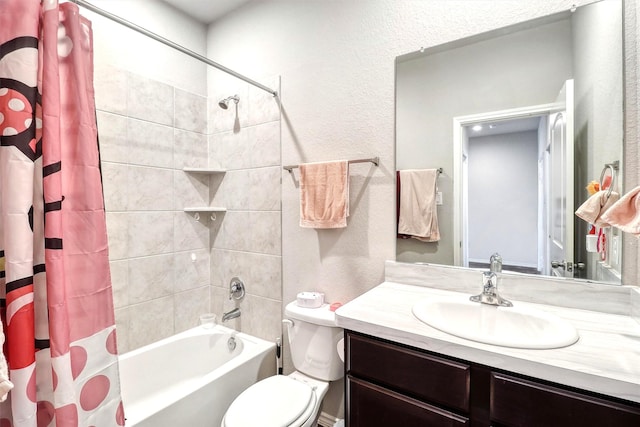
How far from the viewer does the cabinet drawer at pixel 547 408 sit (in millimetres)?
715

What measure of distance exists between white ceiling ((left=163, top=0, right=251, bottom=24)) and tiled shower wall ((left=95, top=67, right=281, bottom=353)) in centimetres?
59

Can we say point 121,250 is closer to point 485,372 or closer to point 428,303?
point 428,303

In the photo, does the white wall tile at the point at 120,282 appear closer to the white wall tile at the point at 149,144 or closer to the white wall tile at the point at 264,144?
the white wall tile at the point at 149,144

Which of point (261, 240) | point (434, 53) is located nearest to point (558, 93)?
point (434, 53)

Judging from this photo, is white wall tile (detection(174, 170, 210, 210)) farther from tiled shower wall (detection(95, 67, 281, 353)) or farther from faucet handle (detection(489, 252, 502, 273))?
faucet handle (detection(489, 252, 502, 273))

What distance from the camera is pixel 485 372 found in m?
0.86

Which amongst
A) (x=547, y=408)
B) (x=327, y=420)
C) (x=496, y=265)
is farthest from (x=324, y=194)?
(x=327, y=420)

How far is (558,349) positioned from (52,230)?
4.78 ft

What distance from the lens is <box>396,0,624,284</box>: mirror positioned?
1141mm

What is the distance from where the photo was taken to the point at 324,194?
5.45 ft

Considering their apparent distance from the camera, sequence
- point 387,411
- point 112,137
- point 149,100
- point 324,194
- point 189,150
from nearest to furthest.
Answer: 1. point 387,411
2. point 324,194
3. point 112,137
4. point 149,100
5. point 189,150

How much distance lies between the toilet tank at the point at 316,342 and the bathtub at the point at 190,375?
1.25 feet

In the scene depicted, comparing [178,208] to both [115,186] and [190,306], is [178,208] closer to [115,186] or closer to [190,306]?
[115,186]

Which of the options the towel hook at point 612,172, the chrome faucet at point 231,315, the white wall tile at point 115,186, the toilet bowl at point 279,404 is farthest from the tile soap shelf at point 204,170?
the towel hook at point 612,172
